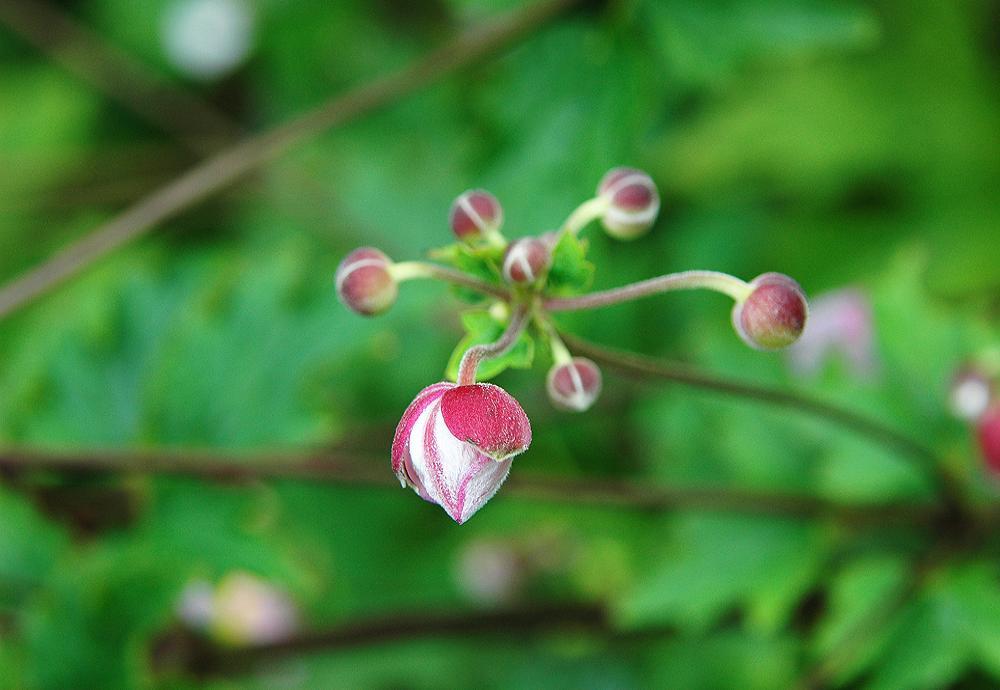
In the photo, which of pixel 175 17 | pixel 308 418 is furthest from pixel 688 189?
pixel 175 17

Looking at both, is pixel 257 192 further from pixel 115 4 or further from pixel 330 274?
pixel 330 274

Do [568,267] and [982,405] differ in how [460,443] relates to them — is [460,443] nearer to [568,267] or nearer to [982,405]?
[568,267]

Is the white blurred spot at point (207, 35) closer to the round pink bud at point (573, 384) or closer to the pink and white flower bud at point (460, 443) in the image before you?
the round pink bud at point (573, 384)

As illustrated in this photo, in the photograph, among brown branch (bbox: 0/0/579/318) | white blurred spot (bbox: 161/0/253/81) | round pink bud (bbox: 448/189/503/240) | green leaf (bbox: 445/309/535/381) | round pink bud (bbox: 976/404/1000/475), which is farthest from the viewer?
white blurred spot (bbox: 161/0/253/81)

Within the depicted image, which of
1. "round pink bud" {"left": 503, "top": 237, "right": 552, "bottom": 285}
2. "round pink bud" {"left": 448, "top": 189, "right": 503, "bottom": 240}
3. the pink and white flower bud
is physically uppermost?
"round pink bud" {"left": 448, "top": 189, "right": 503, "bottom": 240}

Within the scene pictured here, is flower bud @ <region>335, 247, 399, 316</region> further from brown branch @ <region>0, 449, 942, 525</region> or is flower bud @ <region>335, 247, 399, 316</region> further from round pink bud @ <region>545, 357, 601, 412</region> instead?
brown branch @ <region>0, 449, 942, 525</region>

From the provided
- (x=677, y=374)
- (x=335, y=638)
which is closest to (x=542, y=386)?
(x=335, y=638)

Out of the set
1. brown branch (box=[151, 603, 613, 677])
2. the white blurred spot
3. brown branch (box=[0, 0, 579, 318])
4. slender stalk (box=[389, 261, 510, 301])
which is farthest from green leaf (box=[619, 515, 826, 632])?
the white blurred spot
